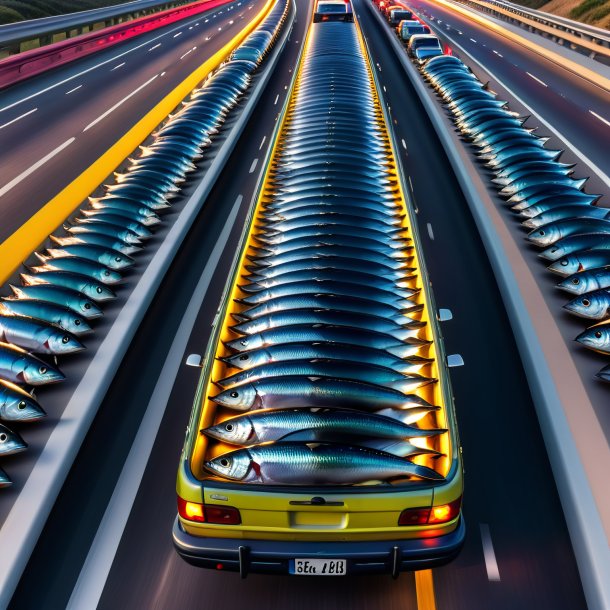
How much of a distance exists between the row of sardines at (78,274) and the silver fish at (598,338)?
21.7 feet

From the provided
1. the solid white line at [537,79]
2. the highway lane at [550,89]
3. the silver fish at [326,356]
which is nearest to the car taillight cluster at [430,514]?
the silver fish at [326,356]

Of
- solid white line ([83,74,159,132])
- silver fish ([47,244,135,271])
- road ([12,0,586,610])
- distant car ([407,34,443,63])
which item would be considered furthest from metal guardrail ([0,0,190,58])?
road ([12,0,586,610])

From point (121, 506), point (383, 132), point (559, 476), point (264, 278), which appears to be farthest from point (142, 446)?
point (383, 132)

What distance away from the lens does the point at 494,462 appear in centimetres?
628

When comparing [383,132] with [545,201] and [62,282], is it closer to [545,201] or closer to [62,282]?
[545,201]

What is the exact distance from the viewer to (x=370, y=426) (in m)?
4.70

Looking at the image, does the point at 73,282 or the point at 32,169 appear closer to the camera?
the point at 73,282

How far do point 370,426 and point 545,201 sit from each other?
25.1 feet

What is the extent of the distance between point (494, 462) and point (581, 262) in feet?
13.2

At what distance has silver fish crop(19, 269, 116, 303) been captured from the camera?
322 inches

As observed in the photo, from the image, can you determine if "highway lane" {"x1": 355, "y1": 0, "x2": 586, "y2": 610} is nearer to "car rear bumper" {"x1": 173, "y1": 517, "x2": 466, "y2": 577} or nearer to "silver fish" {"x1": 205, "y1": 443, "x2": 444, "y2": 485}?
"car rear bumper" {"x1": 173, "y1": 517, "x2": 466, "y2": 577}

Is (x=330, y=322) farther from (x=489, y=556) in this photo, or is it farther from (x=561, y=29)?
(x=561, y=29)

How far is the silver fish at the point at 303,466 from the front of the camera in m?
4.33

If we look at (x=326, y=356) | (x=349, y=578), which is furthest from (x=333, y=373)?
(x=349, y=578)
